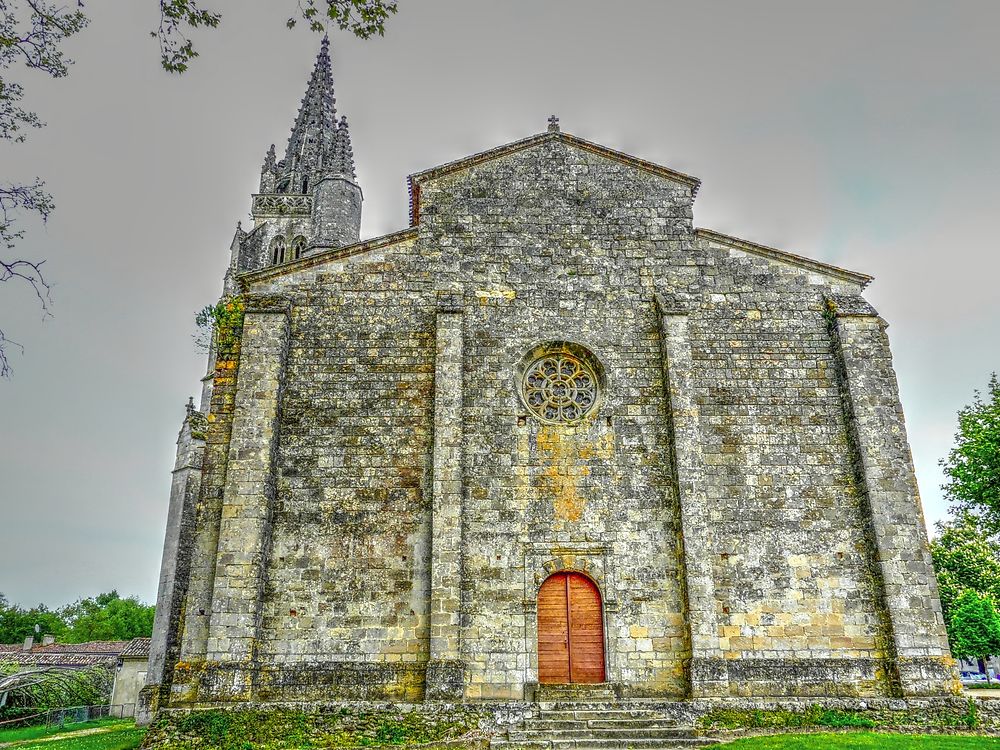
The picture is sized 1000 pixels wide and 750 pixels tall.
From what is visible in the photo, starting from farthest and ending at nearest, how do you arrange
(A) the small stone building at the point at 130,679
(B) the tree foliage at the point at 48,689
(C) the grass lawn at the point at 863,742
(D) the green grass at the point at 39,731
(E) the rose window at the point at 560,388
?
(A) the small stone building at the point at 130,679, (B) the tree foliage at the point at 48,689, (D) the green grass at the point at 39,731, (E) the rose window at the point at 560,388, (C) the grass lawn at the point at 863,742

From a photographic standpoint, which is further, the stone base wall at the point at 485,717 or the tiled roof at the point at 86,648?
→ the tiled roof at the point at 86,648

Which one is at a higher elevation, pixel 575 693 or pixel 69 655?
pixel 575 693

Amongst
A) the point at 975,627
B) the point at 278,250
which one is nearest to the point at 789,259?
the point at 975,627

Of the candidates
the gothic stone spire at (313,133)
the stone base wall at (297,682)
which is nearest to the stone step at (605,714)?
the stone base wall at (297,682)

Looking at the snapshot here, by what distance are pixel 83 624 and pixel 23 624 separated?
22.0 ft

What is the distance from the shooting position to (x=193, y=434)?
2086 cm

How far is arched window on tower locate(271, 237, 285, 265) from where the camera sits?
31938 mm

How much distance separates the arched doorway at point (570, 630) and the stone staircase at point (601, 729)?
0.61m

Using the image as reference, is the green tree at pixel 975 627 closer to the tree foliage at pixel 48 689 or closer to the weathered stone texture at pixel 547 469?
the weathered stone texture at pixel 547 469

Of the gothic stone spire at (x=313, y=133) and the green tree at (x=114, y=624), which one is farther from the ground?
the gothic stone spire at (x=313, y=133)

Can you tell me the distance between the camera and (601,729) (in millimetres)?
10664

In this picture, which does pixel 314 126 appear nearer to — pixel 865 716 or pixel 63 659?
pixel 63 659

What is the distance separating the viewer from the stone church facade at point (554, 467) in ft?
38.8

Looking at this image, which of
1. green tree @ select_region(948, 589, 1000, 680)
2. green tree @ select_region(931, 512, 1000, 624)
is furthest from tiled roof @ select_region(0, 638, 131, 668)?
green tree @ select_region(931, 512, 1000, 624)
